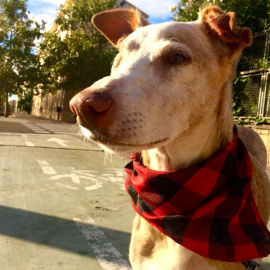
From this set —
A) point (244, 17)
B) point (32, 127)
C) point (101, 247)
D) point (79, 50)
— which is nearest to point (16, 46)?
point (79, 50)

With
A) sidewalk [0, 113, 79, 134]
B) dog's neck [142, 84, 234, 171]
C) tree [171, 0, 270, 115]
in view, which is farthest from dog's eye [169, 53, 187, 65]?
tree [171, 0, 270, 115]

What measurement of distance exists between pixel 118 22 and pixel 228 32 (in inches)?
37.4

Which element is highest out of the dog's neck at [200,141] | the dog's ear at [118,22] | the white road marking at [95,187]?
the dog's ear at [118,22]

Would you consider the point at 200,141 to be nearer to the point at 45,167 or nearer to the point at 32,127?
the point at 45,167

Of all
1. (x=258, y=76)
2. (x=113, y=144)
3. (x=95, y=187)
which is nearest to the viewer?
(x=113, y=144)

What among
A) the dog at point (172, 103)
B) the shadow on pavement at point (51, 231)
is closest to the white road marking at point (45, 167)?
the shadow on pavement at point (51, 231)

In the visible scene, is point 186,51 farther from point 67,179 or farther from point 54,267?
point 67,179

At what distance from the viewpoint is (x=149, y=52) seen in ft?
5.98

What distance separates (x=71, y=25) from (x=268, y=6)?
56.7 ft

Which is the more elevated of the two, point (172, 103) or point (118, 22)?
point (118, 22)

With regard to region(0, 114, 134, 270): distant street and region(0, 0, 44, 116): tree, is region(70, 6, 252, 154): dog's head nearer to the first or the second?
region(0, 114, 134, 270): distant street

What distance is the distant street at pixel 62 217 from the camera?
2314 millimetres

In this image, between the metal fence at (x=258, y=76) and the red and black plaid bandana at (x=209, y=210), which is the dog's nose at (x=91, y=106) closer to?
the red and black plaid bandana at (x=209, y=210)

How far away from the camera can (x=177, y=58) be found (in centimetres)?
180
